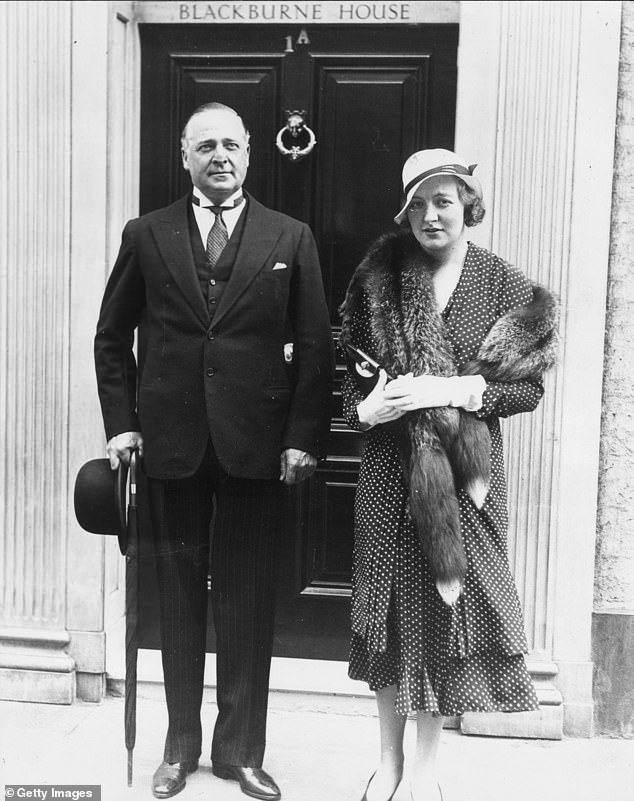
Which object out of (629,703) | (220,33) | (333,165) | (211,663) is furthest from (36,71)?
(629,703)

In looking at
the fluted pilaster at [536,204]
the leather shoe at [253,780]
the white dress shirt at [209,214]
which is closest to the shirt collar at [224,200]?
the white dress shirt at [209,214]

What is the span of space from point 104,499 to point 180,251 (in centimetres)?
80

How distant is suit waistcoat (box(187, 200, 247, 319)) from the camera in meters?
3.05

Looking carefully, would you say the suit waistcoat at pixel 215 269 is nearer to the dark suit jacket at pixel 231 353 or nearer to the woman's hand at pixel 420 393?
the dark suit jacket at pixel 231 353

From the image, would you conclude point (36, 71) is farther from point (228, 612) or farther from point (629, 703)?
point (629, 703)

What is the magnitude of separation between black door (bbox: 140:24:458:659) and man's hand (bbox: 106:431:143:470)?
103 cm

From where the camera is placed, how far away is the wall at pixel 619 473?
359cm

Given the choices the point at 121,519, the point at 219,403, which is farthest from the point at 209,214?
the point at 121,519

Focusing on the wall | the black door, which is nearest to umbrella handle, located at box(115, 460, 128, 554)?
the black door

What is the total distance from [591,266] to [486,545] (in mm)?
1280

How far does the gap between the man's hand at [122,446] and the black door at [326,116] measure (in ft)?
3.40

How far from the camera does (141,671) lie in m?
4.01

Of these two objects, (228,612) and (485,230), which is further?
(485,230)

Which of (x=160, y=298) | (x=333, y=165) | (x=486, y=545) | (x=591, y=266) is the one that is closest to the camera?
(x=486, y=545)
